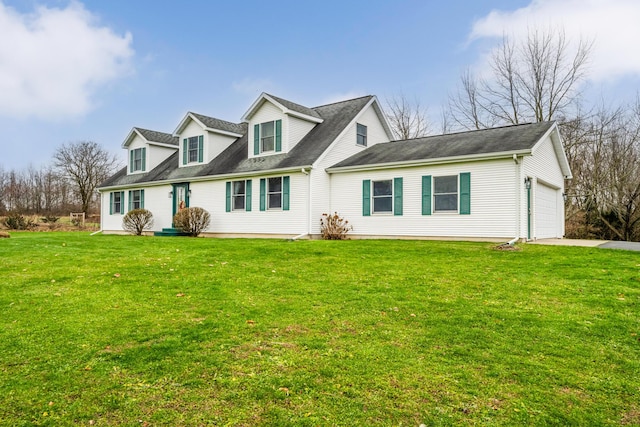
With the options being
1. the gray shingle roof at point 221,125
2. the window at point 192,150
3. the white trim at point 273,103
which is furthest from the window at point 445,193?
the window at point 192,150

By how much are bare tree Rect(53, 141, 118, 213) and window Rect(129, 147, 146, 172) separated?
17012 millimetres

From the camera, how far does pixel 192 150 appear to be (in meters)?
20.0

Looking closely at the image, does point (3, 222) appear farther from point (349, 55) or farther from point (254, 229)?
point (349, 55)

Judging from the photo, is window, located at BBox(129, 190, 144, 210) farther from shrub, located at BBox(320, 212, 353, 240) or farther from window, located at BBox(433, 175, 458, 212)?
window, located at BBox(433, 175, 458, 212)

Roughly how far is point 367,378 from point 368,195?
1183cm

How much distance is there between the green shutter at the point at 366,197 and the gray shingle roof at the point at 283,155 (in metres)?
2.02

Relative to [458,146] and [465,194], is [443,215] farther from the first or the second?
[458,146]

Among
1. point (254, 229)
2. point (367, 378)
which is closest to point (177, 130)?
point (254, 229)

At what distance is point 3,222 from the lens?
91.1 feet

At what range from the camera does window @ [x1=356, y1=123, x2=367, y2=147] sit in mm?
17406

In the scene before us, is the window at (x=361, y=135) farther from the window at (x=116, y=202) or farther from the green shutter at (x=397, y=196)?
the window at (x=116, y=202)

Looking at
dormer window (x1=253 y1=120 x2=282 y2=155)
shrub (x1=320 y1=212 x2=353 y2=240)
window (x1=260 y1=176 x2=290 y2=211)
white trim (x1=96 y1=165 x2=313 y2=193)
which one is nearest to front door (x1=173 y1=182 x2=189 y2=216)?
white trim (x1=96 y1=165 x2=313 y2=193)

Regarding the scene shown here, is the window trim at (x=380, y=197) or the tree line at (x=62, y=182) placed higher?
the tree line at (x=62, y=182)

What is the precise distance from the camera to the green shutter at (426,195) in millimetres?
13477
